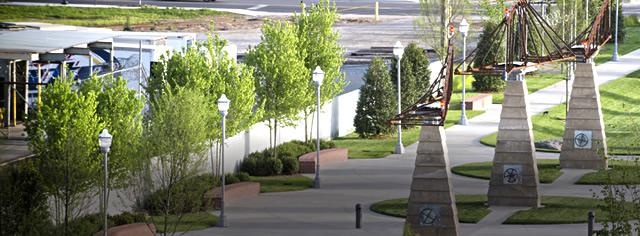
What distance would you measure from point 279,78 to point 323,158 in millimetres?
3165

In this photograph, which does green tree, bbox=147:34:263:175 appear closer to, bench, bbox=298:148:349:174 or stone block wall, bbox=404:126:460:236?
bench, bbox=298:148:349:174

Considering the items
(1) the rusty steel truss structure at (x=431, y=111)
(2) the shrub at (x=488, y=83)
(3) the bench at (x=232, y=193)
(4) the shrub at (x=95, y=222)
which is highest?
(2) the shrub at (x=488, y=83)

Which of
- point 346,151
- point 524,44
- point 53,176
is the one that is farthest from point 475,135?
point 53,176

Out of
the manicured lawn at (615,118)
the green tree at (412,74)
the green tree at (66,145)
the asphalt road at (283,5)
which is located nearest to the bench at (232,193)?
the green tree at (66,145)

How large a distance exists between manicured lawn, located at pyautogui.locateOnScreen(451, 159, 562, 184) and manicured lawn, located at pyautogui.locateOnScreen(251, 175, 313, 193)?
5.56 meters

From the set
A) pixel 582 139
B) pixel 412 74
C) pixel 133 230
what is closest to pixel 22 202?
pixel 133 230

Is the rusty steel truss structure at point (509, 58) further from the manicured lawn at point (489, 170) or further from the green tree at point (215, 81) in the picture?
the green tree at point (215, 81)

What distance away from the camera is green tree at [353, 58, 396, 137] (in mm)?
63656

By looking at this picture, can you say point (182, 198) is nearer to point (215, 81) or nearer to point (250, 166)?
point (215, 81)

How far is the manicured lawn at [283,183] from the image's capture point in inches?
2028

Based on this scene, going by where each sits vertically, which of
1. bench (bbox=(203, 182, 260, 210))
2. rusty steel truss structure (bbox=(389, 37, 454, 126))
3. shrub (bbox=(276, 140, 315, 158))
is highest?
rusty steel truss structure (bbox=(389, 37, 454, 126))

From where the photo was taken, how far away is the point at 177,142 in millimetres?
40969

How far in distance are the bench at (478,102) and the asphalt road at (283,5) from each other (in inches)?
1488

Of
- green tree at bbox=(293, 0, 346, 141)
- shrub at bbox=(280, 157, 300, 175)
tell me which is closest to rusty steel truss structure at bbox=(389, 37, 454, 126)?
shrub at bbox=(280, 157, 300, 175)
